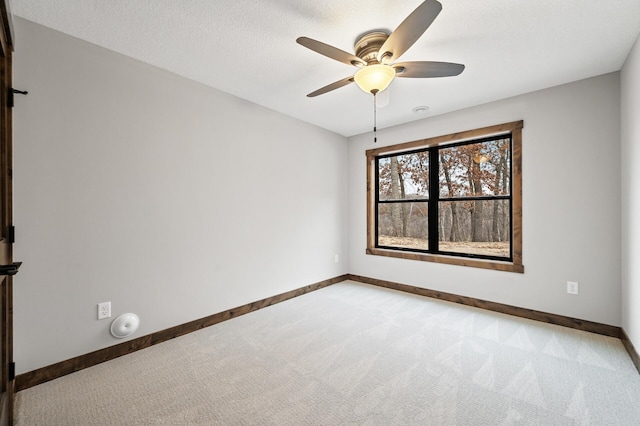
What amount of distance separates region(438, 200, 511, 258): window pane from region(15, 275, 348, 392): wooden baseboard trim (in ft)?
8.09

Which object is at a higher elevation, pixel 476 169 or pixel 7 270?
pixel 476 169

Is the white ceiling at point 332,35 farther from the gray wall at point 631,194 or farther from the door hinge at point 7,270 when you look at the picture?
the door hinge at point 7,270

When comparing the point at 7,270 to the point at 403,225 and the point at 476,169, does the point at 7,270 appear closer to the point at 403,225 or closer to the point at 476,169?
the point at 403,225

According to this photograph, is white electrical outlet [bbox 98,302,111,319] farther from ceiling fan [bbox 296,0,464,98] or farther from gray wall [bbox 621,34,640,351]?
gray wall [bbox 621,34,640,351]

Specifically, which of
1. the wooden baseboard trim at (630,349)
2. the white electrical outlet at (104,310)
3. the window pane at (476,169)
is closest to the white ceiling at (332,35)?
the window pane at (476,169)

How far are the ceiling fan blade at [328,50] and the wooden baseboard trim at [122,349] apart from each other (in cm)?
261

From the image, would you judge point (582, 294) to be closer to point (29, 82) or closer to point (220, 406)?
point (220, 406)

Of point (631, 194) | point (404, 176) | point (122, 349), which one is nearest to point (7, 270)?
point (122, 349)

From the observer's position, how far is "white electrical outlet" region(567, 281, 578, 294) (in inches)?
109

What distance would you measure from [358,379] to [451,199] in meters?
2.70

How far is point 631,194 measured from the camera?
2264 mm

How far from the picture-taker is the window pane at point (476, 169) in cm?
339

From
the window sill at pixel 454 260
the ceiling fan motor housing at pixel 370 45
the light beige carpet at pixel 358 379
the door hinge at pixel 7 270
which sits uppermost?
the ceiling fan motor housing at pixel 370 45

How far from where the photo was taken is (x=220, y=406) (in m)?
1.70
